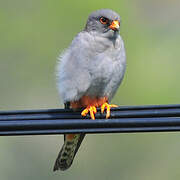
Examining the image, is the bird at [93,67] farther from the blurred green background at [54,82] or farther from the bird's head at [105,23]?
the blurred green background at [54,82]

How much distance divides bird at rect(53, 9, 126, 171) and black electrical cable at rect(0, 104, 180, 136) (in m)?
1.66

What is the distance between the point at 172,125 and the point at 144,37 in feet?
41.2

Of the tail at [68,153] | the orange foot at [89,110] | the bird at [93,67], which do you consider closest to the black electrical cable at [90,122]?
the orange foot at [89,110]

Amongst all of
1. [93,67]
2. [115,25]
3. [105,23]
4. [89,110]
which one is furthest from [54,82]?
[89,110]

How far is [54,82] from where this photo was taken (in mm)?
13125

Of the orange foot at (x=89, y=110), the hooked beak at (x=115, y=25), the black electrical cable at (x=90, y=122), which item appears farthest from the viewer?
the hooked beak at (x=115, y=25)

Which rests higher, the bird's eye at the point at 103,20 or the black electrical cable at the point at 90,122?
the bird's eye at the point at 103,20

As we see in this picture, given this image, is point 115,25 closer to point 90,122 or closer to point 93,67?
point 93,67

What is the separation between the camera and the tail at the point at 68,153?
24.9ft

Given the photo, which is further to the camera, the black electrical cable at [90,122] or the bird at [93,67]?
the bird at [93,67]

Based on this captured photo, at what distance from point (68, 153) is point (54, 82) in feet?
18.3

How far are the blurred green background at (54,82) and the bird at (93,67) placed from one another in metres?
5.15

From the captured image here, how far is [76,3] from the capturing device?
697 inches

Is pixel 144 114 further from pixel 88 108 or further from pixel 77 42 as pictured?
pixel 77 42
